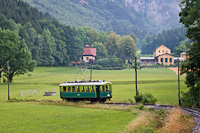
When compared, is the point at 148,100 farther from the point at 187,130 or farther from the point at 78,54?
the point at 78,54

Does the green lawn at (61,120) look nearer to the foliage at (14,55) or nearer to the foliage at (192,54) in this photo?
the foliage at (192,54)

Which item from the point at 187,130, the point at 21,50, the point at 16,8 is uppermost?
the point at 16,8

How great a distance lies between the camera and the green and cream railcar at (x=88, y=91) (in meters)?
52.1

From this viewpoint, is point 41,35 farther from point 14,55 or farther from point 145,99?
point 145,99

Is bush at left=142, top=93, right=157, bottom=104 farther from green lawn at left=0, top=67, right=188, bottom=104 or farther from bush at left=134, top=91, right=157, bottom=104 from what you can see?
green lawn at left=0, top=67, right=188, bottom=104

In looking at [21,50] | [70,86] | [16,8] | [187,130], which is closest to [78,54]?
[16,8]

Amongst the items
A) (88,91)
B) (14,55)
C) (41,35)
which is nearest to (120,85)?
(14,55)

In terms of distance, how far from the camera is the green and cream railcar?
52062 mm

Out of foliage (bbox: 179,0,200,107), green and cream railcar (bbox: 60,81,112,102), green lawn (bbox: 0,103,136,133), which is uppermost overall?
foliage (bbox: 179,0,200,107)

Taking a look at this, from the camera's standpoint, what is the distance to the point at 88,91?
52.4m

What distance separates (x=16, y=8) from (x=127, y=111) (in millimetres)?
138660

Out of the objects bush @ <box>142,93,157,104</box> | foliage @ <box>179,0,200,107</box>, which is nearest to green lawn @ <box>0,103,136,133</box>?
bush @ <box>142,93,157,104</box>

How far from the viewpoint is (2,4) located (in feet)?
550

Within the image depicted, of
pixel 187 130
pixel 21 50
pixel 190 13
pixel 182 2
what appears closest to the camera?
pixel 187 130
